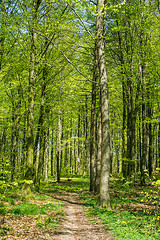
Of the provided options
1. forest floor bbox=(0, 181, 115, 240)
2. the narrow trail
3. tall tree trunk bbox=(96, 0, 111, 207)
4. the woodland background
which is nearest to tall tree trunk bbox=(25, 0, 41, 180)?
the woodland background

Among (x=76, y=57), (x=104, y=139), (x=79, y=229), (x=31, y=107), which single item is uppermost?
(x=76, y=57)

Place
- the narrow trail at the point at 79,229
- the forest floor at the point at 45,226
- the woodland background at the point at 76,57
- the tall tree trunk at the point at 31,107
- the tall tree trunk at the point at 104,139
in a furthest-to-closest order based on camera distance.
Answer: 1. the woodland background at the point at 76,57
2. the tall tree trunk at the point at 31,107
3. the tall tree trunk at the point at 104,139
4. the narrow trail at the point at 79,229
5. the forest floor at the point at 45,226

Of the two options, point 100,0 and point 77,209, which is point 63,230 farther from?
point 100,0

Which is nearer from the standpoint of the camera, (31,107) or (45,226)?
(45,226)

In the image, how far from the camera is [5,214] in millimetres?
6484

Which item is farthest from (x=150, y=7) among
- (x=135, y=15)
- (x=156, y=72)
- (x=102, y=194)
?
(x=102, y=194)

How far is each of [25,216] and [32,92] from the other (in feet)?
24.0

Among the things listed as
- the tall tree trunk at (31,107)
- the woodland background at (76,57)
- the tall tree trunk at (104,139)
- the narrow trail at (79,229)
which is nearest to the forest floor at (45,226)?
the narrow trail at (79,229)

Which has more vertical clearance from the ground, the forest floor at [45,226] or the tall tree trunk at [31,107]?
the tall tree trunk at [31,107]

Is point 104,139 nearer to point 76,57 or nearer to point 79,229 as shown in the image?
point 79,229

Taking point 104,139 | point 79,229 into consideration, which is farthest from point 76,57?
point 79,229

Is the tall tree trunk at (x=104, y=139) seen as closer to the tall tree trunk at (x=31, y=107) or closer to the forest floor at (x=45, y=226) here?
the forest floor at (x=45, y=226)

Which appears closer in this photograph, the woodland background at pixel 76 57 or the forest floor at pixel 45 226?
the forest floor at pixel 45 226

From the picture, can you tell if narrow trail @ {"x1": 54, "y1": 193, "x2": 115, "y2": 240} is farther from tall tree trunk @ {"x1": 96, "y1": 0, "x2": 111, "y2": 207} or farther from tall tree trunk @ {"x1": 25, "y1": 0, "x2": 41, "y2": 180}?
tall tree trunk @ {"x1": 25, "y1": 0, "x2": 41, "y2": 180}
